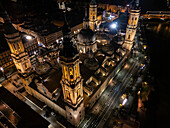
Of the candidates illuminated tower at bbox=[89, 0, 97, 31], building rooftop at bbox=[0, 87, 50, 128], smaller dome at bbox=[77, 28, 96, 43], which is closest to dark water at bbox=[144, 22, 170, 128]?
building rooftop at bbox=[0, 87, 50, 128]

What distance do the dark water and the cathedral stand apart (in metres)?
19.9

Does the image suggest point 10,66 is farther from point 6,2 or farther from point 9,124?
point 6,2

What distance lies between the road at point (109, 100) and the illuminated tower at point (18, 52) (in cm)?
2707

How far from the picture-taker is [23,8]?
105 meters

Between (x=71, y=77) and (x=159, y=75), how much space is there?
5554cm

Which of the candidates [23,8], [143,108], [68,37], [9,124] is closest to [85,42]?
[68,37]

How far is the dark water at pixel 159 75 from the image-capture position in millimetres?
44031

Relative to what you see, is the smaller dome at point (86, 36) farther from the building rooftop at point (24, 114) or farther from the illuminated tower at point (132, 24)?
the building rooftop at point (24, 114)

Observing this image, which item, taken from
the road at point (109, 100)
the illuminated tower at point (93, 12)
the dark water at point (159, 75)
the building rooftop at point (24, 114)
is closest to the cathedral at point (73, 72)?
the illuminated tower at point (93, 12)

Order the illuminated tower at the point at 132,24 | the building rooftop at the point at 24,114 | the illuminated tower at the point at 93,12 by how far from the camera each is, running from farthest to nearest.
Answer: the illuminated tower at the point at 93,12, the illuminated tower at the point at 132,24, the building rooftop at the point at 24,114

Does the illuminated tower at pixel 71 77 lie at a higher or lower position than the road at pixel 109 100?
higher

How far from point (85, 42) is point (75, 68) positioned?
2998 cm

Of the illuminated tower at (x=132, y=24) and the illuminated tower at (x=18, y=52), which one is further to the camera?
the illuminated tower at (x=132, y=24)

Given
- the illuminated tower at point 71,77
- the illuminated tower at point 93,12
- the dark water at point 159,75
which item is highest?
the illuminated tower at point 93,12
